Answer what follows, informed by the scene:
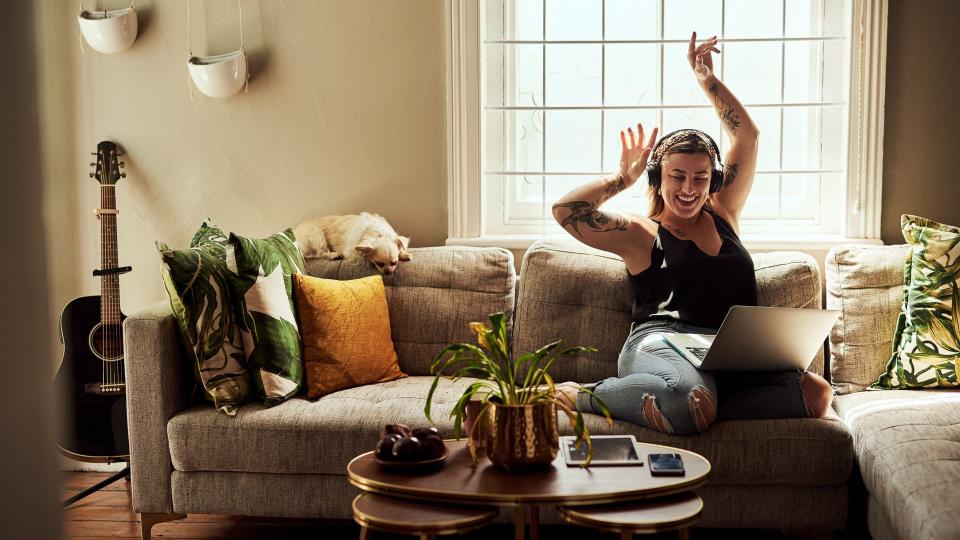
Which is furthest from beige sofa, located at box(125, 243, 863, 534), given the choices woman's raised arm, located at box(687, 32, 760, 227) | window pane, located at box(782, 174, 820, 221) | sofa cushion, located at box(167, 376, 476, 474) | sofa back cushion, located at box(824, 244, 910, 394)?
window pane, located at box(782, 174, 820, 221)

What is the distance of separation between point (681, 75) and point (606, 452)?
1895mm

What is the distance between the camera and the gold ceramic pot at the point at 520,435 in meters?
1.91

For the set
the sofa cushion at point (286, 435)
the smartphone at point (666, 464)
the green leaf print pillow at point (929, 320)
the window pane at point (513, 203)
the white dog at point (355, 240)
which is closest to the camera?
the smartphone at point (666, 464)

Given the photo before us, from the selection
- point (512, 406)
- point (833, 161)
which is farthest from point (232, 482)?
point (833, 161)

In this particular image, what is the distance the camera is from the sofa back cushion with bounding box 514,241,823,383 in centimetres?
295

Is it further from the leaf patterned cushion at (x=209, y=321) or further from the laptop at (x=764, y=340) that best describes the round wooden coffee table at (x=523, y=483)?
the leaf patterned cushion at (x=209, y=321)

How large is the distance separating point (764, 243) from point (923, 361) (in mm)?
733

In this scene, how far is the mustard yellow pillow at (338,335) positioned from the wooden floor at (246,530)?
1.64 feet

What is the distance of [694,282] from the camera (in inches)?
112

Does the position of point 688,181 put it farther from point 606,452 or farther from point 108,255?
point 108,255

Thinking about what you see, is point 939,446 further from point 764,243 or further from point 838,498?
point 764,243

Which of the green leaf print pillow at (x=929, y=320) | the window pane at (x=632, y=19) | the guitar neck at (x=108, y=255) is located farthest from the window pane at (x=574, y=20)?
the guitar neck at (x=108, y=255)

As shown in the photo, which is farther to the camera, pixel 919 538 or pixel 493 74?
pixel 493 74

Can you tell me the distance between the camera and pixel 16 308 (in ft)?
0.89
